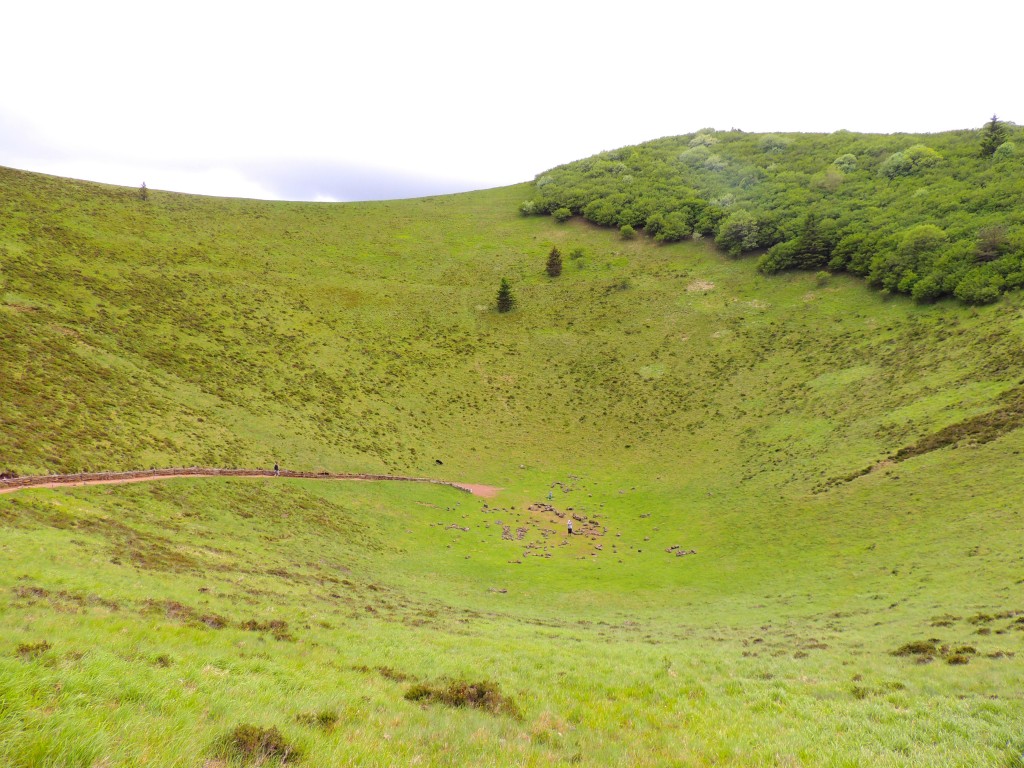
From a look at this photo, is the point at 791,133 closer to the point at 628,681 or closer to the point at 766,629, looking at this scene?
the point at 766,629

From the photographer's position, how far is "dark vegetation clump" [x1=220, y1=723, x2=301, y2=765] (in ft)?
18.7

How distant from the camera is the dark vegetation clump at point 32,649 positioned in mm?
7625

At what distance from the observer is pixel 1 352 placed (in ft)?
125

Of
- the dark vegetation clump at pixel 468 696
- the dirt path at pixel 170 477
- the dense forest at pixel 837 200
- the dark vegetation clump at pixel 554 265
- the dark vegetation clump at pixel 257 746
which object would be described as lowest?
the dirt path at pixel 170 477

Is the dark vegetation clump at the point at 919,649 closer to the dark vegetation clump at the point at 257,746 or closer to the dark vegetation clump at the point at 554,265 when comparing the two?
the dark vegetation clump at the point at 257,746

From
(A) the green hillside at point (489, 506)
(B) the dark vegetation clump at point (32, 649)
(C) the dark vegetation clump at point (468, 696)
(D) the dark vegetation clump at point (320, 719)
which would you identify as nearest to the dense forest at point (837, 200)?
(A) the green hillside at point (489, 506)

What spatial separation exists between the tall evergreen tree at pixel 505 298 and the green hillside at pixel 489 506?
1.75 metres

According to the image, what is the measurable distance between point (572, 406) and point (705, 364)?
20208 mm

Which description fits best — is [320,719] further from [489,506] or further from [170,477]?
[489,506]

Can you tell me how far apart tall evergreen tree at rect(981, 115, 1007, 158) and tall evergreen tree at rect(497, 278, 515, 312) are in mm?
85344

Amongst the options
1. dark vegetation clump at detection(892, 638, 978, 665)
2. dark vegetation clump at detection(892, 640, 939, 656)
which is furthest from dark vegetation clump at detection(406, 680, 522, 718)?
dark vegetation clump at detection(892, 640, 939, 656)

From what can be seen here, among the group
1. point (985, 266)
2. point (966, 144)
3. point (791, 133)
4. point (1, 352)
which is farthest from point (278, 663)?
point (791, 133)

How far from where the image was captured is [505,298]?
86.4 m

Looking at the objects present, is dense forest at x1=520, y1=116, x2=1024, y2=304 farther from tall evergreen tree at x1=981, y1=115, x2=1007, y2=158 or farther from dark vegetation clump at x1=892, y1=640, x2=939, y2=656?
dark vegetation clump at x1=892, y1=640, x2=939, y2=656
